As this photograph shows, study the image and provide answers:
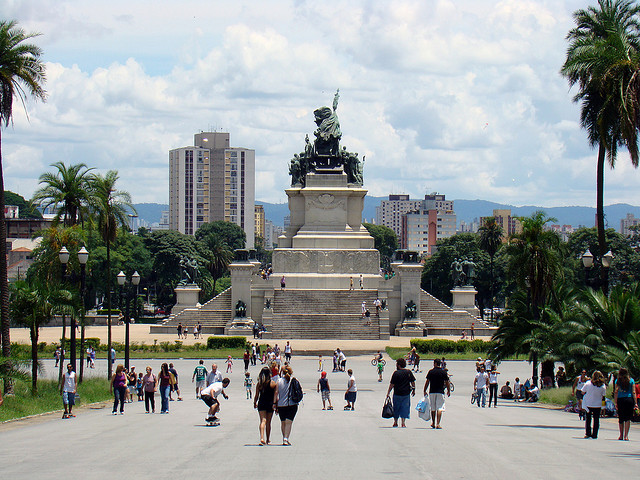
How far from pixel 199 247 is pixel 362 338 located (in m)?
53.9

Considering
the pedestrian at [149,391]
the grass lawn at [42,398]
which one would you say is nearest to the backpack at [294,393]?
the pedestrian at [149,391]

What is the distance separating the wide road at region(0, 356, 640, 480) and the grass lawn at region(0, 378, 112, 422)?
3.14ft

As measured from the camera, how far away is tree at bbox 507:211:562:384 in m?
36.2

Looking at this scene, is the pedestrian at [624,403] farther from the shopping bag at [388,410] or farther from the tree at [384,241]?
the tree at [384,241]

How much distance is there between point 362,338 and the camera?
196 ft

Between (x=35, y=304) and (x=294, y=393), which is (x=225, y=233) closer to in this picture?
(x=35, y=304)

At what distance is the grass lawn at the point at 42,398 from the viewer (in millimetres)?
25203

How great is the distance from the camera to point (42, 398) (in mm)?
28234

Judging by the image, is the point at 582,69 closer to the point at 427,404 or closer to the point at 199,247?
the point at 427,404

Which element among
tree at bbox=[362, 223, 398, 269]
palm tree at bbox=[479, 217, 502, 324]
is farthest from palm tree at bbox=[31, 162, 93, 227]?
tree at bbox=[362, 223, 398, 269]

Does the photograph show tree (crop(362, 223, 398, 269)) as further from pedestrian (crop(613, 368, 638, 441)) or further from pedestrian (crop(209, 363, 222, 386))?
pedestrian (crop(613, 368, 638, 441))

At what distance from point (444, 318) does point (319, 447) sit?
51.1m

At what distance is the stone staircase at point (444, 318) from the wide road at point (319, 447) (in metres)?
39.3

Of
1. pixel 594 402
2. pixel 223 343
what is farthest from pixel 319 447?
pixel 223 343
